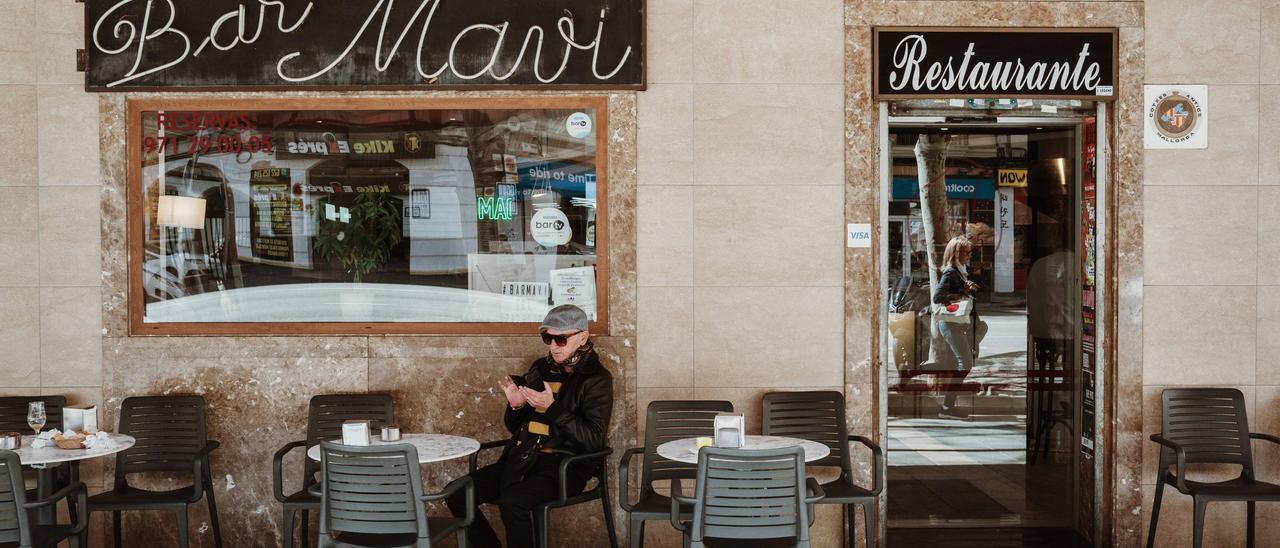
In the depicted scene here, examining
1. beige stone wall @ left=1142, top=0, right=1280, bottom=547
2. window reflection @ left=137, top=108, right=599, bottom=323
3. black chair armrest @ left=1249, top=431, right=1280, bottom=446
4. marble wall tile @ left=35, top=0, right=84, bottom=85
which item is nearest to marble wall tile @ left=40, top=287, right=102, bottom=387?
window reflection @ left=137, top=108, right=599, bottom=323

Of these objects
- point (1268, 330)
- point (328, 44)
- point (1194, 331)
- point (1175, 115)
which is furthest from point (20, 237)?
point (1268, 330)

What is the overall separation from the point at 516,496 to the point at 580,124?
2080 millimetres

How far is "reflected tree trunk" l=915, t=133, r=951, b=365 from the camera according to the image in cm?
599

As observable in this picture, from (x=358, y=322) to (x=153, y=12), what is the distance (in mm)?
2028

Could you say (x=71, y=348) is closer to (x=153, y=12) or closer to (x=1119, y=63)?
(x=153, y=12)

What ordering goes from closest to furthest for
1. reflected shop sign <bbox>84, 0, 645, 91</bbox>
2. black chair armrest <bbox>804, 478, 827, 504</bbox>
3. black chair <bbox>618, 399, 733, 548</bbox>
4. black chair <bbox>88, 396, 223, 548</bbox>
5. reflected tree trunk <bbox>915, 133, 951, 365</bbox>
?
black chair armrest <bbox>804, 478, 827, 504</bbox> < black chair <bbox>618, 399, 733, 548</bbox> < black chair <bbox>88, 396, 223, 548</bbox> < reflected shop sign <bbox>84, 0, 645, 91</bbox> < reflected tree trunk <bbox>915, 133, 951, 365</bbox>

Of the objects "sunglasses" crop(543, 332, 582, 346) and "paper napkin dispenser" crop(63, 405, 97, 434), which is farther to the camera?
"sunglasses" crop(543, 332, 582, 346)

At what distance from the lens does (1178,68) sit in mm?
5430

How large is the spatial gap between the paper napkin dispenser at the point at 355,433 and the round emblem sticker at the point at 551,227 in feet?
5.37

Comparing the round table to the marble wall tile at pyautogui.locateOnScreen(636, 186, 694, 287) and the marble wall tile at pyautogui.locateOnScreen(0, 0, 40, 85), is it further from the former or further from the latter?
the marble wall tile at pyautogui.locateOnScreen(636, 186, 694, 287)

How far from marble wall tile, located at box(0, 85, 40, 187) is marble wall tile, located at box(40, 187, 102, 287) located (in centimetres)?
14

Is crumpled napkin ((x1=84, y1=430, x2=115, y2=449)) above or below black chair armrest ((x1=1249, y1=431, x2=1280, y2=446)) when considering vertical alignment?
above

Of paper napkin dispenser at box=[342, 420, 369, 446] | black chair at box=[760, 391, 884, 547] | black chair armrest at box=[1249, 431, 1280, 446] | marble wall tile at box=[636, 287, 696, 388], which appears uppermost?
marble wall tile at box=[636, 287, 696, 388]

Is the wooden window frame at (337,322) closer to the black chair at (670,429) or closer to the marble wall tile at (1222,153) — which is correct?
the black chair at (670,429)
